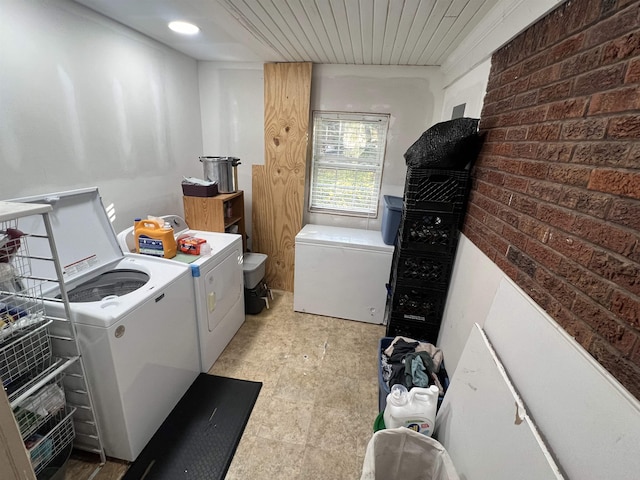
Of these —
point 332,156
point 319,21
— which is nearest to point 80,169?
point 319,21

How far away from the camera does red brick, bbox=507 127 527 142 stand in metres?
1.20

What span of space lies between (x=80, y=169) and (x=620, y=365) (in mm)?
2605

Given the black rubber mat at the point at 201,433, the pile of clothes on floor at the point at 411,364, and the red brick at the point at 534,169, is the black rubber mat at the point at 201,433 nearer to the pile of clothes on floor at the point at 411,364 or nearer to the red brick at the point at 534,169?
the pile of clothes on floor at the point at 411,364

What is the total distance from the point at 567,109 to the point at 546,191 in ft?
0.90

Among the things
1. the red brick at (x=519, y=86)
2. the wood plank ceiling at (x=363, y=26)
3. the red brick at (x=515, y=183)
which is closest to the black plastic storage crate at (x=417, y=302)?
the red brick at (x=515, y=183)

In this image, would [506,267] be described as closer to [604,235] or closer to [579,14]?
[604,235]

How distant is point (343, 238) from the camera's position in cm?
267

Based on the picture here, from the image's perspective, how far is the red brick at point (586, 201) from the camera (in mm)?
753

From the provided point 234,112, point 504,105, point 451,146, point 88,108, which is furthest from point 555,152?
point 234,112

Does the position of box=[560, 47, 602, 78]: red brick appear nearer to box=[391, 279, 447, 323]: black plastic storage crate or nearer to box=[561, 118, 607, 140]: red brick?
box=[561, 118, 607, 140]: red brick

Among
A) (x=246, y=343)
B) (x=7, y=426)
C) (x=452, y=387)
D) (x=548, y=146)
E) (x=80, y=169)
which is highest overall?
(x=548, y=146)

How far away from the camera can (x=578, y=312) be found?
31.2 inches

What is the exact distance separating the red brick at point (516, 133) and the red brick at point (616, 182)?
1.56ft

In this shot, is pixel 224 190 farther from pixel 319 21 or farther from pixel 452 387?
pixel 452 387
